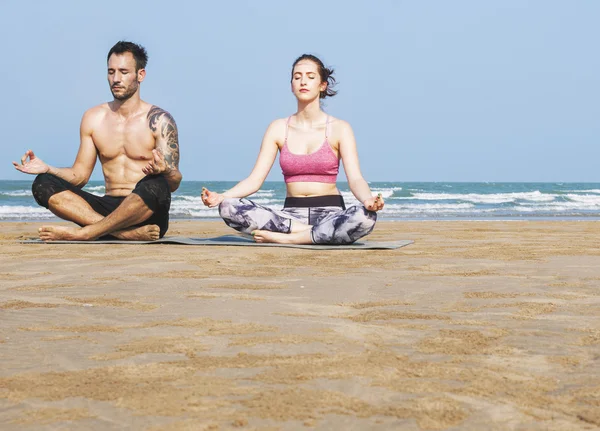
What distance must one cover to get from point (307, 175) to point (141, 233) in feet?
4.98

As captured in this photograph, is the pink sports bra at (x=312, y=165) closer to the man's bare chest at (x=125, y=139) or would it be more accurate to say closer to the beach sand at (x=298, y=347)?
the man's bare chest at (x=125, y=139)

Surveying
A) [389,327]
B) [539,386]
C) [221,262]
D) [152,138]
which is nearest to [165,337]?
[389,327]

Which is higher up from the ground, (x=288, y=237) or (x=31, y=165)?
(x=31, y=165)

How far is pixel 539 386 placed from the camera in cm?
211

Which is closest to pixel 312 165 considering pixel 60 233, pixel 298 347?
pixel 60 233

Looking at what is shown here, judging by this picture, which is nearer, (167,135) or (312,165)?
(312,165)

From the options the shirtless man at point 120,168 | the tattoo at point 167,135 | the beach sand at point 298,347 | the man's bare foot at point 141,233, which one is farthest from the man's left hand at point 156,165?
the beach sand at point 298,347

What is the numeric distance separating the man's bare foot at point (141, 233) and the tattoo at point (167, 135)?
22.7 inches

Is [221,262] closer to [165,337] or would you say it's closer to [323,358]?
[165,337]

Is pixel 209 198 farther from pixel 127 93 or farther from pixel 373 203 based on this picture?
pixel 127 93

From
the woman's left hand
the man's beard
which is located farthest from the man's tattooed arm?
the woman's left hand

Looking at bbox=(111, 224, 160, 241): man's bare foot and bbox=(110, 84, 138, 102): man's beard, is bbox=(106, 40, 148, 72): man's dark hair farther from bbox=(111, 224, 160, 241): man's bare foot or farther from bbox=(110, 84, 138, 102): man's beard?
bbox=(111, 224, 160, 241): man's bare foot

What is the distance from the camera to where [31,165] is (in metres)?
6.47

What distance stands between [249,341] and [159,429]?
92 cm
